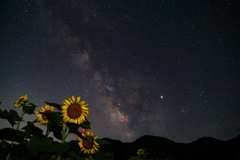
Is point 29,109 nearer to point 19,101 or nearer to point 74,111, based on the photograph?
point 74,111

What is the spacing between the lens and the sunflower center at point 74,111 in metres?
2.11

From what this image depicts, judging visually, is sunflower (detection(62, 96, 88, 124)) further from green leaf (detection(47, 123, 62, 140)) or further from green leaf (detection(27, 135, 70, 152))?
green leaf (detection(27, 135, 70, 152))

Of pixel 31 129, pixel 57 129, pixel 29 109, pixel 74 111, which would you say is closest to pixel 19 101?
pixel 29 109

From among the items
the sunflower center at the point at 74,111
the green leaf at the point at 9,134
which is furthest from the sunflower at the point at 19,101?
the green leaf at the point at 9,134

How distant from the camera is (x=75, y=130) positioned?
1561 mm

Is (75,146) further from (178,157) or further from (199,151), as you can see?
(178,157)

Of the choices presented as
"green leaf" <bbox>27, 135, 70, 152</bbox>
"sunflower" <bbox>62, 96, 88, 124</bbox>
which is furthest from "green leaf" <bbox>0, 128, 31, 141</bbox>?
"sunflower" <bbox>62, 96, 88, 124</bbox>

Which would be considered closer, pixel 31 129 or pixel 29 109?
pixel 31 129

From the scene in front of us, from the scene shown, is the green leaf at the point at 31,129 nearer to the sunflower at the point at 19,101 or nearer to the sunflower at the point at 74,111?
the sunflower at the point at 74,111

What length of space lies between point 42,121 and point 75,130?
1.31 m

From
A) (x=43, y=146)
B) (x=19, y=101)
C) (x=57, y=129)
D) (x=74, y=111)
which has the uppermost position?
(x=19, y=101)

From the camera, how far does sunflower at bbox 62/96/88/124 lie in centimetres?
203

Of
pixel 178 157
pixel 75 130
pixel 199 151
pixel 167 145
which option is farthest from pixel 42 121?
pixel 167 145

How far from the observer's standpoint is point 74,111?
2176 mm
